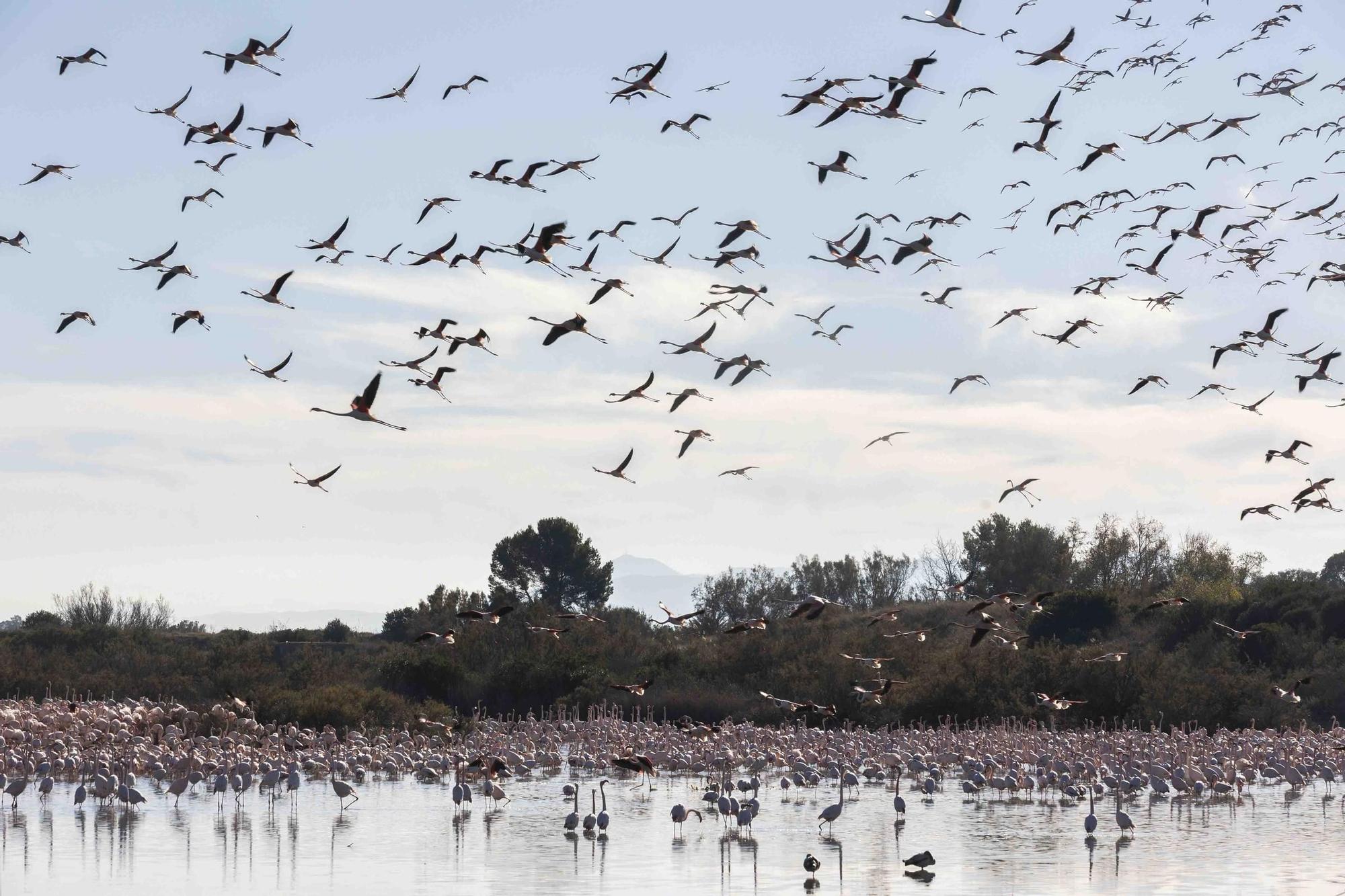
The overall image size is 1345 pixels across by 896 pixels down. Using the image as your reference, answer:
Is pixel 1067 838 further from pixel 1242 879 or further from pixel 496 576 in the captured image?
pixel 496 576

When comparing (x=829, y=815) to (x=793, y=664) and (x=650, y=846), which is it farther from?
(x=793, y=664)

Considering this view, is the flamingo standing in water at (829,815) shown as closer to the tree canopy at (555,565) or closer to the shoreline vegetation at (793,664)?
the shoreline vegetation at (793,664)

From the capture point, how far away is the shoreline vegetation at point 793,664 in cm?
3734

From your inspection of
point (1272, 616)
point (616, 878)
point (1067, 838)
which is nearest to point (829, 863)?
point (616, 878)

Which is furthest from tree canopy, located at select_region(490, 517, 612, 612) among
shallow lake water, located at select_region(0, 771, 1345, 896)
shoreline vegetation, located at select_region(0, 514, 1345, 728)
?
shallow lake water, located at select_region(0, 771, 1345, 896)

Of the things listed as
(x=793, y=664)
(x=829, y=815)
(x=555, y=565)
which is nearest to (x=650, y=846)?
(x=829, y=815)

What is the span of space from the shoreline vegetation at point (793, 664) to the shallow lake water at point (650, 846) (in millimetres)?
3512

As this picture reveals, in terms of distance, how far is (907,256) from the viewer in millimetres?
25031

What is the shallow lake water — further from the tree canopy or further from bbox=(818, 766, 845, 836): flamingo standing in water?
the tree canopy

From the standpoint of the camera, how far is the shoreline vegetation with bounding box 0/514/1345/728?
123 ft

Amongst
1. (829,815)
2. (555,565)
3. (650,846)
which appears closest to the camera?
(650,846)

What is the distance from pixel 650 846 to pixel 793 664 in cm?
2284

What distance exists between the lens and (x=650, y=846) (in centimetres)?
2014

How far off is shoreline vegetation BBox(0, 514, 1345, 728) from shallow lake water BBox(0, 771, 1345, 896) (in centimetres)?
351
